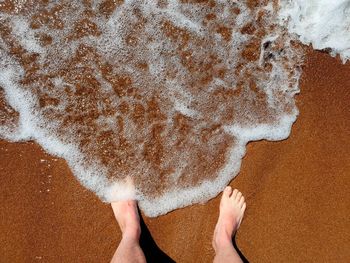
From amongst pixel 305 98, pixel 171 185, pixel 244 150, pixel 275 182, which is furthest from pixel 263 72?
pixel 171 185

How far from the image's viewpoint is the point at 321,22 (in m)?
2.52

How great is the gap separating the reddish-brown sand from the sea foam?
0.27 ft

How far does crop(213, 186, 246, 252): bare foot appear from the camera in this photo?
2.42 metres

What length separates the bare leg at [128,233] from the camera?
2.34 metres

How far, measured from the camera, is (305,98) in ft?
8.19

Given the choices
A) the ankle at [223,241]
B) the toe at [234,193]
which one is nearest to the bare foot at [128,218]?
the ankle at [223,241]

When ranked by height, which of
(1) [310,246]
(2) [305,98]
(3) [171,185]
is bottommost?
(1) [310,246]

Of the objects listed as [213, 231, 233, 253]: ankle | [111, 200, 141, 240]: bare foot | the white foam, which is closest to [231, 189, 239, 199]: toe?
[213, 231, 233, 253]: ankle

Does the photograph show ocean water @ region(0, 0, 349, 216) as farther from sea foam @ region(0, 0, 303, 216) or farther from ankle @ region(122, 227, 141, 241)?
ankle @ region(122, 227, 141, 241)

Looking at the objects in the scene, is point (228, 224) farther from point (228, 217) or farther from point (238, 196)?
point (238, 196)

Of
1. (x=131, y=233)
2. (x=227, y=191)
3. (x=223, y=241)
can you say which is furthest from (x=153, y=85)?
(x=223, y=241)

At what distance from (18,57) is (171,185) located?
1221mm

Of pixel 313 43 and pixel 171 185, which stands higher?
pixel 313 43

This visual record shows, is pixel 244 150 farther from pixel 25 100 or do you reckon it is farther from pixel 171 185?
pixel 25 100
